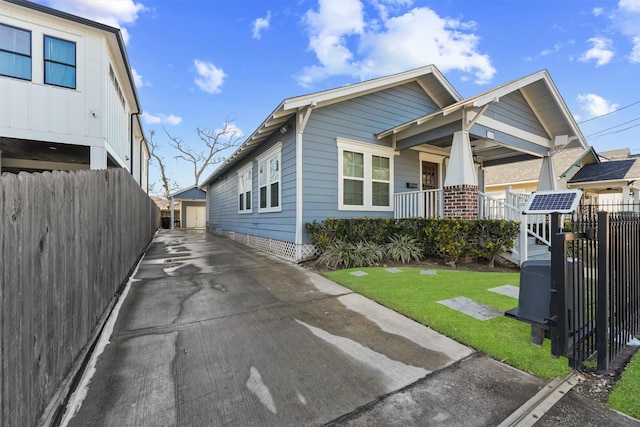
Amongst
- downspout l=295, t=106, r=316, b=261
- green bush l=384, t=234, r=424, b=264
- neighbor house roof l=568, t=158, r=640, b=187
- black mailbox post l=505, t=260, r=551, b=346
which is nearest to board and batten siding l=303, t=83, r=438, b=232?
downspout l=295, t=106, r=316, b=261

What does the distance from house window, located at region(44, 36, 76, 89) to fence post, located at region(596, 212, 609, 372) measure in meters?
11.1

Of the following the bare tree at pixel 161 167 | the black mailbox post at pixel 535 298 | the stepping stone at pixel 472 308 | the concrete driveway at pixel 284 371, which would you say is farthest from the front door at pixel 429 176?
the bare tree at pixel 161 167

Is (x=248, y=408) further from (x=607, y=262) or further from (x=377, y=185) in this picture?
(x=377, y=185)

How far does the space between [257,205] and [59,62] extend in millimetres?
6618

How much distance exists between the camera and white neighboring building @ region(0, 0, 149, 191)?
710cm

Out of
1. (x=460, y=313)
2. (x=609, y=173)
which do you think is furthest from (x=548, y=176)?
(x=460, y=313)

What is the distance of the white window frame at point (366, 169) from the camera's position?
7.73 meters

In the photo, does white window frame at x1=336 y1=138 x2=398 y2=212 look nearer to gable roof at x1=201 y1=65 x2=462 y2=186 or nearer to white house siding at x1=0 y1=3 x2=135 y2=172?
gable roof at x1=201 y1=65 x2=462 y2=186

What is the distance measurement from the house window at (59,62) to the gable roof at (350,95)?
4.88 m

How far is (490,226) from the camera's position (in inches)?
242

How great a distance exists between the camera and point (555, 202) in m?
2.93

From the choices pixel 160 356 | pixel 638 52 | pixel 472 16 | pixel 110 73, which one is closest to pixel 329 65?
pixel 472 16

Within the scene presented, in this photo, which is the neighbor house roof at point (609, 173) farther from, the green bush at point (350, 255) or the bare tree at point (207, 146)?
the bare tree at point (207, 146)

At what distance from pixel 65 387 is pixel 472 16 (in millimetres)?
13448
